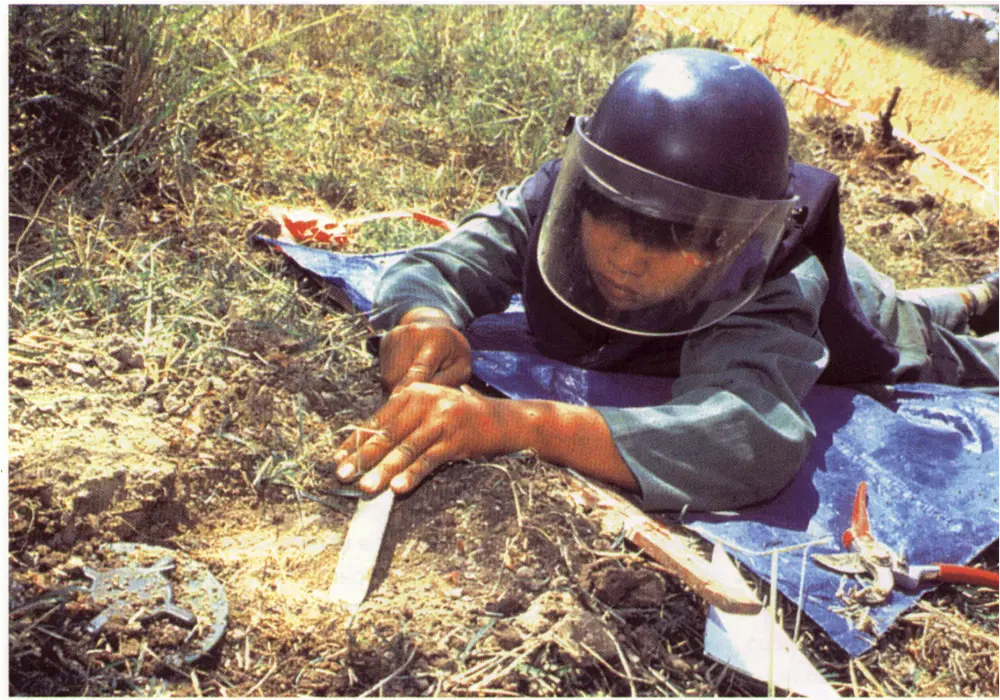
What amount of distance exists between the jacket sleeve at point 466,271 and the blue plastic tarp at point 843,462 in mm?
158

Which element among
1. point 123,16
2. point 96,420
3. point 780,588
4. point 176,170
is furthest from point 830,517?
point 123,16

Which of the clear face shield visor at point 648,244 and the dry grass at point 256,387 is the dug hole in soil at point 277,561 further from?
the clear face shield visor at point 648,244

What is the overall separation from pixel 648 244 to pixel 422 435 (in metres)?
0.62

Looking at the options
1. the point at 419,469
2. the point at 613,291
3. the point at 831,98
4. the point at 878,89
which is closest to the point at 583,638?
the point at 419,469

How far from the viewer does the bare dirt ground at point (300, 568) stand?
4.73 feet

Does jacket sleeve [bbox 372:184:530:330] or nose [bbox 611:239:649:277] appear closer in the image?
nose [bbox 611:239:649:277]

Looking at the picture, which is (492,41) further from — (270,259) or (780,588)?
(780,588)

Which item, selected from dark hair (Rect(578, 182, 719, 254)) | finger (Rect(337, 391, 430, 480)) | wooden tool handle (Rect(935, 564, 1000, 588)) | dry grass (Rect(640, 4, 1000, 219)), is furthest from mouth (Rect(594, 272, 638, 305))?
dry grass (Rect(640, 4, 1000, 219))

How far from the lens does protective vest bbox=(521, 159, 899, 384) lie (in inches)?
88.0

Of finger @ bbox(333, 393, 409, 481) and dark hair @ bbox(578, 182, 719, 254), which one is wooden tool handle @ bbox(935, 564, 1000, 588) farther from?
finger @ bbox(333, 393, 409, 481)

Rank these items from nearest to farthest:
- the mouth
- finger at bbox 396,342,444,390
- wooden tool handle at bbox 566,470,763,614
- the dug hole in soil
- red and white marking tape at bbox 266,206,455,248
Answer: the dug hole in soil, wooden tool handle at bbox 566,470,763,614, the mouth, finger at bbox 396,342,444,390, red and white marking tape at bbox 266,206,455,248

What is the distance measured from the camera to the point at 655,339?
237 cm

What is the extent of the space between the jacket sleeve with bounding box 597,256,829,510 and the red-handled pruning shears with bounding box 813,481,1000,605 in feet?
0.63

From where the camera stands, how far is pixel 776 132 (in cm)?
189
